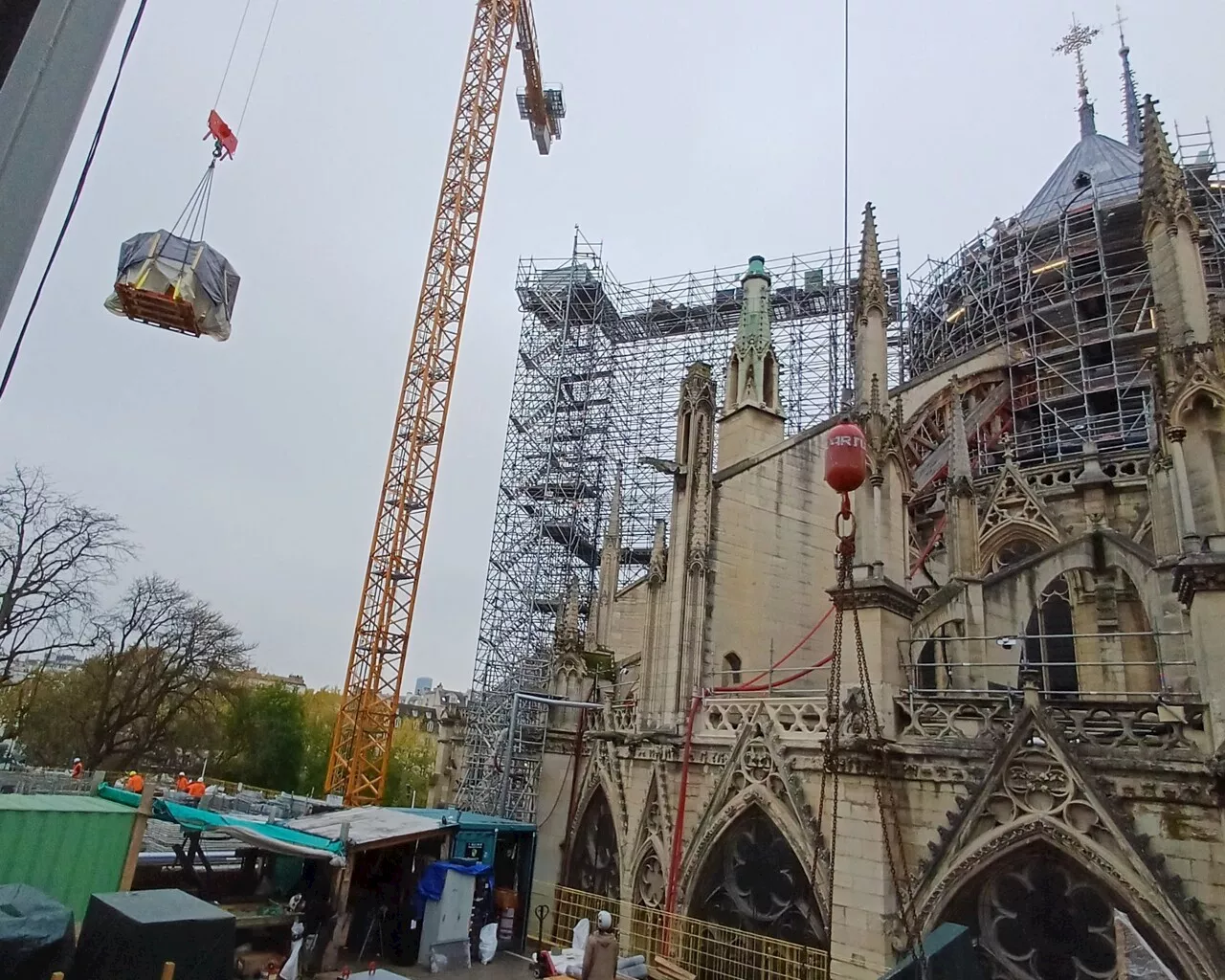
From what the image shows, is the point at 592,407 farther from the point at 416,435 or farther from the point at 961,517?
the point at 961,517

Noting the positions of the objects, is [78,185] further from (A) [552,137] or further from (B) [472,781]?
(A) [552,137]

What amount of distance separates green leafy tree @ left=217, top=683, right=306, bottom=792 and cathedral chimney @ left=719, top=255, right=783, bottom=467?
27.7 metres

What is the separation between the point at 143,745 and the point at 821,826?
28.5 m

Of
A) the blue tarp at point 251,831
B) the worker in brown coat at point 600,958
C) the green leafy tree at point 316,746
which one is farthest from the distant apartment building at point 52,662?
the worker in brown coat at point 600,958

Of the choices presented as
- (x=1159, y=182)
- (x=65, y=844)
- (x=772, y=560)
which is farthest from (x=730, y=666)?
(x=65, y=844)

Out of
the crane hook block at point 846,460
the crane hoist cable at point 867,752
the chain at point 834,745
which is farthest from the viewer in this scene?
the chain at point 834,745

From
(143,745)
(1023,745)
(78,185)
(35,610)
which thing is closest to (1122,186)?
(1023,745)

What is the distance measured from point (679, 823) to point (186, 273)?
1109 centimetres

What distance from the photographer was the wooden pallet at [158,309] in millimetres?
7684

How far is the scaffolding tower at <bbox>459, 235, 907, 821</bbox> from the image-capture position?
112ft

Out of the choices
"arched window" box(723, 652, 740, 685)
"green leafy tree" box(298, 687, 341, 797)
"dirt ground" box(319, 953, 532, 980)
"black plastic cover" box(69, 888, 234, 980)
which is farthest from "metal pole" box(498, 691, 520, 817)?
"green leafy tree" box(298, 687, 341, 797)

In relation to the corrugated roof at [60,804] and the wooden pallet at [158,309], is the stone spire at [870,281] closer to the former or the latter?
the wooden pallet at [158,309]

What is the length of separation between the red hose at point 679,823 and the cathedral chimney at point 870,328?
592 cm

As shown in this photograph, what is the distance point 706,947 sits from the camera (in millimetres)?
12977
